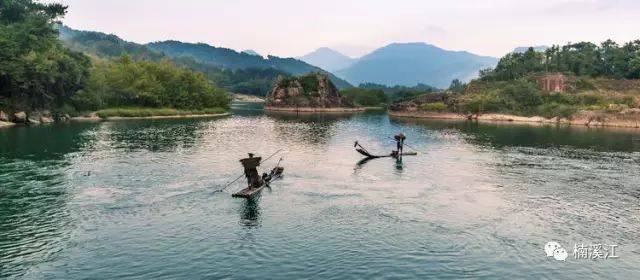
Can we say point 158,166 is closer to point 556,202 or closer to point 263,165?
point 263,165

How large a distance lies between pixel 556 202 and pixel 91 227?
38537 mm

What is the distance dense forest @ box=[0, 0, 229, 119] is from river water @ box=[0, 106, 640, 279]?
165 ft

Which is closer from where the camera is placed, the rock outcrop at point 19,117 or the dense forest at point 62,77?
the rock outcrop at point 19,117

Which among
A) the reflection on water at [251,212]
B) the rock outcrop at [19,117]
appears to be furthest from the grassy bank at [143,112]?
the reflection on water at [251,212]

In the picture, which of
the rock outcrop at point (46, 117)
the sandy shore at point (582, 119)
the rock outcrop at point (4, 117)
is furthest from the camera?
the sandy shore at point (582, 119)

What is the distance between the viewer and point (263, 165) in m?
64.8

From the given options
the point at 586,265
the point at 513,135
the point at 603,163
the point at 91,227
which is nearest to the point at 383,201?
the point at 586,265

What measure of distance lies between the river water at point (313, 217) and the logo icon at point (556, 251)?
15.6 inches

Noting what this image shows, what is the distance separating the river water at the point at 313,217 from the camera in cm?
2848

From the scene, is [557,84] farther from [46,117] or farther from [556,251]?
[556,251]

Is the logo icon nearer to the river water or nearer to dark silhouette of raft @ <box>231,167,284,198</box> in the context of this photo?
the river water

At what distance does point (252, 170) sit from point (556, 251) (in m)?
25.4

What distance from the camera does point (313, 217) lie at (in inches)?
1531

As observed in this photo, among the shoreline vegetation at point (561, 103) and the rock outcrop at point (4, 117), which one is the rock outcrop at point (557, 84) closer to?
the shoreline vegetation at point (561, 103)
